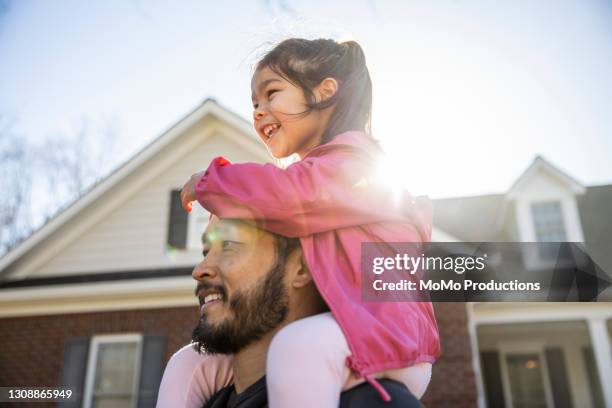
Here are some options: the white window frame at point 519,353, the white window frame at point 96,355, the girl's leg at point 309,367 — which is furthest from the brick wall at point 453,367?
the girl's leg at point 309,367

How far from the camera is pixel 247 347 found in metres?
1.55

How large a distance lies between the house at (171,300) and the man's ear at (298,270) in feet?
24.3

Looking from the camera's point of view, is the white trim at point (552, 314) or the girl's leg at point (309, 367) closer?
the girl's leg at point (309, 367)

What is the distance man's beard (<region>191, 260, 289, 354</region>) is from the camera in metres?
1.49

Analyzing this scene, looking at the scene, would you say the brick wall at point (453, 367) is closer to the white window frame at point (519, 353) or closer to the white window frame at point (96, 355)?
the white window frame at point (96, 355)

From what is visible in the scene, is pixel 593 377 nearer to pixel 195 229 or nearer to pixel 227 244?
pixel 195 229

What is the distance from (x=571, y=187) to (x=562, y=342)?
4065mm

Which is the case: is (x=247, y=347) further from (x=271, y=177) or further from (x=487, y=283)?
(x=487, y=283)

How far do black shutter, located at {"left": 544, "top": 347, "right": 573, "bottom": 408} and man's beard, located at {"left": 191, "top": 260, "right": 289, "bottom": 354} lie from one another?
12.6m

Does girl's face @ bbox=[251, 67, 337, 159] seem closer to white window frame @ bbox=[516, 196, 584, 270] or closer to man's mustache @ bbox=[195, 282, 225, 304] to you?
man's mustache @ bbox=[195, 282, 225, 304]

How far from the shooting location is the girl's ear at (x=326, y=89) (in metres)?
1.77

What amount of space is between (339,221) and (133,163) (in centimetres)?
1013

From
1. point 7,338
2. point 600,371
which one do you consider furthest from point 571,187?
point 7,338

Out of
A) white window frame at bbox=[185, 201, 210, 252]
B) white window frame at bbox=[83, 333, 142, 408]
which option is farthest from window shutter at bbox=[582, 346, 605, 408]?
white window frame at bbox=[83, 333, 142, 408]
